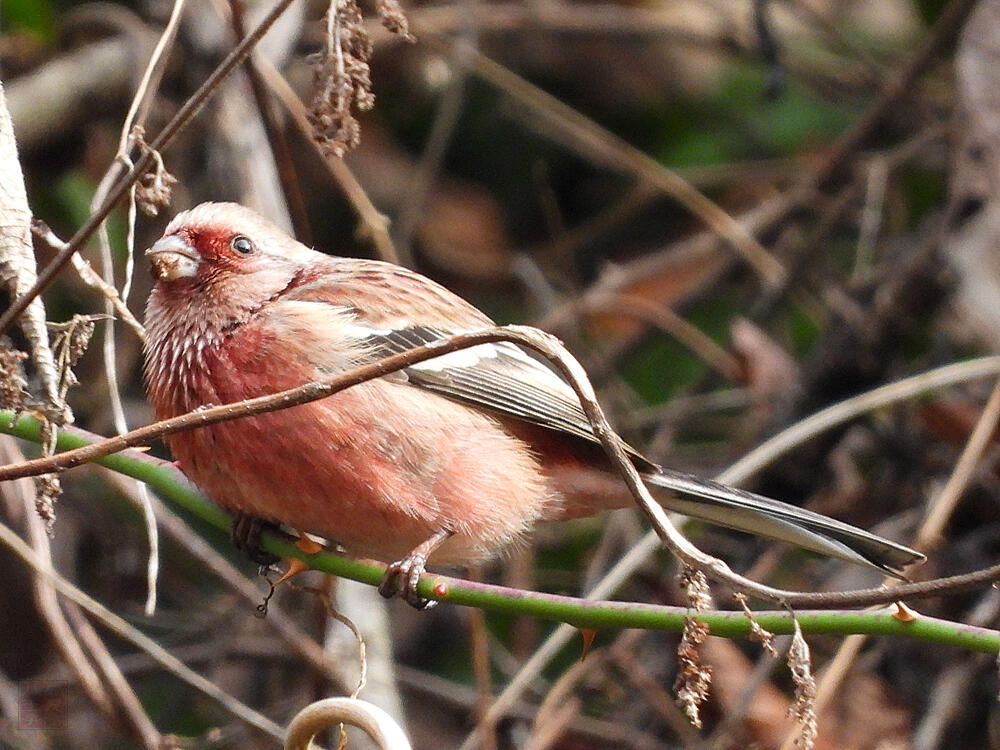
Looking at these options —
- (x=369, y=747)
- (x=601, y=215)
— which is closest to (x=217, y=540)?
(x=369, y=747)

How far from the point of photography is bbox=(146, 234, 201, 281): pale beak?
3408mm

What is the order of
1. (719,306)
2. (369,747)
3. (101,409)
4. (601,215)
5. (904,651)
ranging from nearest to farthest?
(369,747)
(904,651)
(101,409)
(719,306)
(601,215)

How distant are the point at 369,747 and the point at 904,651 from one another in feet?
5.77

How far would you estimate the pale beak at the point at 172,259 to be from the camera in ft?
11.2

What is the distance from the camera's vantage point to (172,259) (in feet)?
11.3

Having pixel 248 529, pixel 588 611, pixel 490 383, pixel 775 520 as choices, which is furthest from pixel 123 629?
pixel 588 611

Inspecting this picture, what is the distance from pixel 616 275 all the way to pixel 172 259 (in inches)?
108

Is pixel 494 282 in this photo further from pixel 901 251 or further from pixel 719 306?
pixel 901 251

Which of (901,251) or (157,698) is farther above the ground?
(901,251)

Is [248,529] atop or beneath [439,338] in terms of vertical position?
beneath

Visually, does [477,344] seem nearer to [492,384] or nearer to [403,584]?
[403,584]

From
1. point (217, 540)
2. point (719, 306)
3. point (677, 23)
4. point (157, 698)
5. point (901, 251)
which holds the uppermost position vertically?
point (677, 23)

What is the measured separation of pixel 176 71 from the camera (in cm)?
548

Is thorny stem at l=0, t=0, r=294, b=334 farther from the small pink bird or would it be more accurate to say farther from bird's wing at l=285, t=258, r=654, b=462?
bird's wing at l=285, t=258, r=654, b=462
